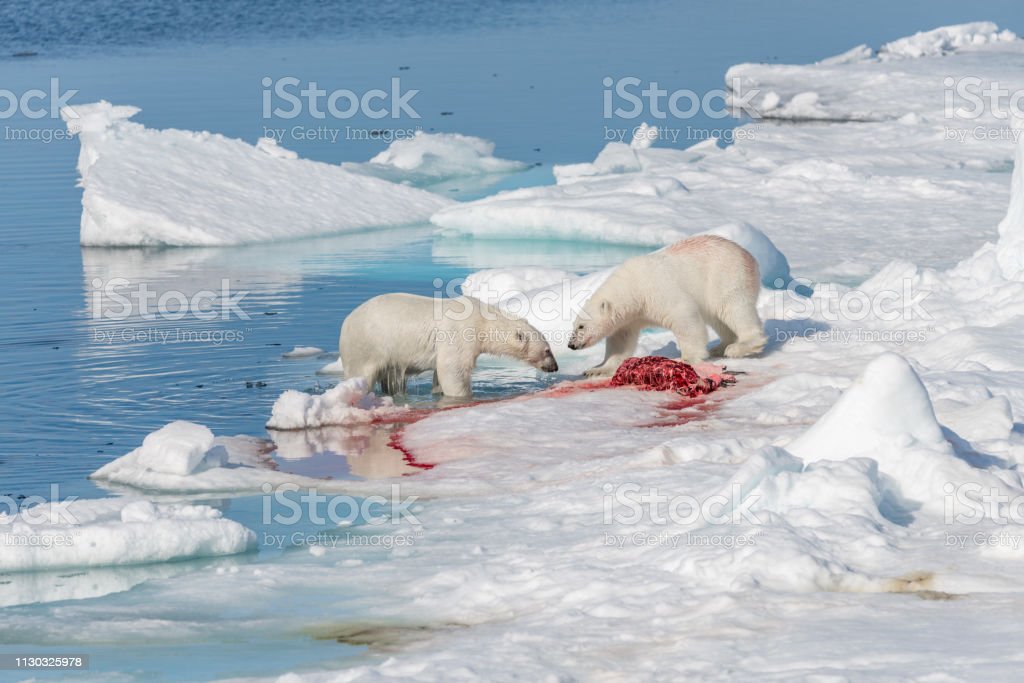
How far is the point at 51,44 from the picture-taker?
110 feet

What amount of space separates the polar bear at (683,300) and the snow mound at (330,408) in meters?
1.51

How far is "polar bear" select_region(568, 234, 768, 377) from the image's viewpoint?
979cm

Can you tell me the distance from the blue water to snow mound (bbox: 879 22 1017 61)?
2.19 m

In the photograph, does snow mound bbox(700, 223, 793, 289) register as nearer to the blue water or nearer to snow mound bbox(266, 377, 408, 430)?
the blue water

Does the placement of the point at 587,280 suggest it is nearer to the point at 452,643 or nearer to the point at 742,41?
the point at 452,643

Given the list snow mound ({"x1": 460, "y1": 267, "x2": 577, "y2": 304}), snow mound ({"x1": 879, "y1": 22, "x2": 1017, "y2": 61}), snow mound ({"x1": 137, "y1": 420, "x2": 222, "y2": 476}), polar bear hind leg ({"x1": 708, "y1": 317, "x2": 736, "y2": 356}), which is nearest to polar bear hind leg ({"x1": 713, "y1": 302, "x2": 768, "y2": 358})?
polar bear hind leg ({"x1": 708, "y1": 317, "x2": 736, "y2": 356})

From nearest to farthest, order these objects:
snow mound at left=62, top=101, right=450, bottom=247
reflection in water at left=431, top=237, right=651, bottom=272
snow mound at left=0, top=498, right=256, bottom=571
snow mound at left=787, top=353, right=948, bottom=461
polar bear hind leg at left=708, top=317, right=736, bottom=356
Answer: snow mound at left=787, top=353, right=948, bottom=461 → snow mound at left=0, top=498, right=256, bottom=571 → polar bear hind leg at left=708, top=317, right=736, bottom=356 → reflection in water at left=431, top=237, right=651, bottom=272 → snow mound at left=62, top=101, right=450, bottom=247

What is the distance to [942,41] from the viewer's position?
2867cm

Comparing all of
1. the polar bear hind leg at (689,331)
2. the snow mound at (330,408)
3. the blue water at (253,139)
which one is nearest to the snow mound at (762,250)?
the polar bear hind leg at (689,331)

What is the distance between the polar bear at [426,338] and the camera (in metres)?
9.52

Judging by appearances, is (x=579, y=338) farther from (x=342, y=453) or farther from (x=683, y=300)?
(x=342, y=453)

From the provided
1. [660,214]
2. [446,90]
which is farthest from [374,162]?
[446,90]

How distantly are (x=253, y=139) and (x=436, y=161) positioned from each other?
368cm

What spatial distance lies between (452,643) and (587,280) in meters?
6.29
